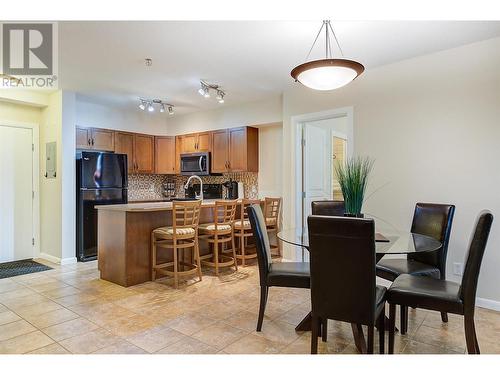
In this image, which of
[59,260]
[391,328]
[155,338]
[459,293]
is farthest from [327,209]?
[59,260]

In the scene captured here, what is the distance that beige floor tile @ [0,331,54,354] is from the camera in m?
2.22

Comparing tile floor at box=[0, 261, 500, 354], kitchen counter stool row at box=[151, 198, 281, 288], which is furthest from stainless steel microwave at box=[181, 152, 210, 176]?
tile floor at box=[0, 261, 500, 354]

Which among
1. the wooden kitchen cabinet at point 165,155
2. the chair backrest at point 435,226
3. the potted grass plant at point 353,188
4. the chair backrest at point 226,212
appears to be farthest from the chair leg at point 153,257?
the chair backrest at point 435,226

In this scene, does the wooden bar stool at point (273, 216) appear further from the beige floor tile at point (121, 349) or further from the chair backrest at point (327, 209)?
the beige floor tile at point (121, 349)

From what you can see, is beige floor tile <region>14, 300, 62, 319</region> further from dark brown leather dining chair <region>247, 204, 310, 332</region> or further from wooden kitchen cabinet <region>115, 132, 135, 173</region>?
wooden kitchen cabinet <region>115, 132, 135, 173</region>

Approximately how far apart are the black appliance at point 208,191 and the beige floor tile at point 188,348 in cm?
366

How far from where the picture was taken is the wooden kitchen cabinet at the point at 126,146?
5.51m

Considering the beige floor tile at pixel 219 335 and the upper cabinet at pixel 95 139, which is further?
the upper cabinet at pixel 95 139

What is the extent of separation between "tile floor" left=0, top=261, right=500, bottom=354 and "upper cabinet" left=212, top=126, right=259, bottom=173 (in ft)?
7.10

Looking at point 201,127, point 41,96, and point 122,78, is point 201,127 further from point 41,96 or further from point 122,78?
point 41,96

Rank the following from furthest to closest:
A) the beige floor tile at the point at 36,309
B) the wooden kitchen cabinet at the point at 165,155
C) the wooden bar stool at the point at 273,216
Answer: the wooden kitchen cabinet at the point at 165,155 < the wooden bar stool at the point at 273,216 < the beige floor tile at the point at 36,309

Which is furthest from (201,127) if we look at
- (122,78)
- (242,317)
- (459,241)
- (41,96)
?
(459,241)

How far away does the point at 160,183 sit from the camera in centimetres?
659
